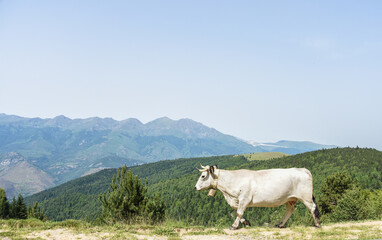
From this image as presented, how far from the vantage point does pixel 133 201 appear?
65.5ft

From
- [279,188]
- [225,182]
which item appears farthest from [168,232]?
[279,188]

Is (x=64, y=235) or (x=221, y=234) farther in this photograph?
(x=221, y=234)

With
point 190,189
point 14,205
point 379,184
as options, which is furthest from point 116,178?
point 190,189

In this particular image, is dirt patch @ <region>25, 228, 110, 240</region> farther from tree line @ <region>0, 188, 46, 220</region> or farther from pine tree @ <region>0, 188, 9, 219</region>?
pine tree @ <region>0, 188, 9, 219</region>

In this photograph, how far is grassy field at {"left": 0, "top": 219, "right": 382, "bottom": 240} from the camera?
999 centimetres

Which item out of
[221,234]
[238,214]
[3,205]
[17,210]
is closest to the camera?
[221,234]

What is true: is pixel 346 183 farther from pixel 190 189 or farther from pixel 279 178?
pixel 190 189

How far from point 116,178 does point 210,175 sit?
386 inches

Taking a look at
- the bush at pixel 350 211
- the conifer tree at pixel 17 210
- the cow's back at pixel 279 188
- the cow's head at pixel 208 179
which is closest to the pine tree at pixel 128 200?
the cow's head at pixel 208 179

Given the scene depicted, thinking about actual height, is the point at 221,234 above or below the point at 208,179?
below

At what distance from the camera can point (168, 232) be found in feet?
35.4

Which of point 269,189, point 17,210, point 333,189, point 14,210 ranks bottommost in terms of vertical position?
point 17,210

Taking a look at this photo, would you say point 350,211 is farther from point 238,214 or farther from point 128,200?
point 238,214

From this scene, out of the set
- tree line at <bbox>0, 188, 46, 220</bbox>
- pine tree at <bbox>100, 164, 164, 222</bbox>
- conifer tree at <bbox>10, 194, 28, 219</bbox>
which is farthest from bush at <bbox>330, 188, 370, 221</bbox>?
conifer tree at <bbox>10, 194, 28, 219</bbox>
